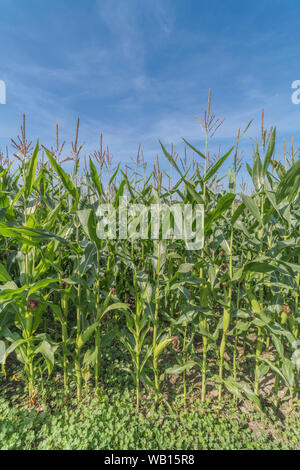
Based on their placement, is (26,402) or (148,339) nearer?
(26,402)

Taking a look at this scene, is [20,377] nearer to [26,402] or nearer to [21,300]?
[26,402]

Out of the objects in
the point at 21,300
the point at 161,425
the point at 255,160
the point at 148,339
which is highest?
the point at 255,160

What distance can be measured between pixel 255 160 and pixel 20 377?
2571mm

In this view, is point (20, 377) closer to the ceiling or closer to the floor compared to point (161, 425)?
closer to the ceiling

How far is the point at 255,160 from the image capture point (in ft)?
5.20

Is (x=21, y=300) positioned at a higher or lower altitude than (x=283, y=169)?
lower
